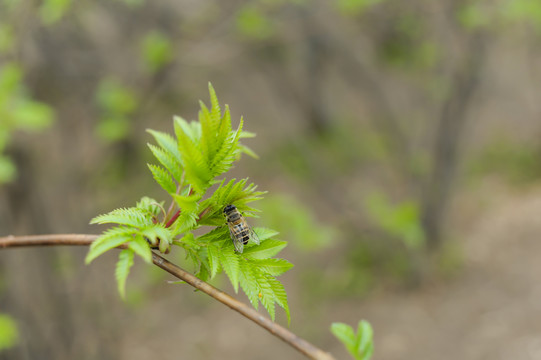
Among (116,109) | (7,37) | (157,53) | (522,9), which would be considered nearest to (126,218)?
(7,37)

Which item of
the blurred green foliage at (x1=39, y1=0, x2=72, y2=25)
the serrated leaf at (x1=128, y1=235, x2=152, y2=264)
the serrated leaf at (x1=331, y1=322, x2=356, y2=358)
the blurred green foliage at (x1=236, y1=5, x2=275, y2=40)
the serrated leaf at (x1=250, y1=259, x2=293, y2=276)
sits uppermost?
the blurred green foliage at (x1=236, y1=5, x2=275, y2=40)

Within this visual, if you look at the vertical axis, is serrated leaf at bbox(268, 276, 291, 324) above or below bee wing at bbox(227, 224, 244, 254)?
below

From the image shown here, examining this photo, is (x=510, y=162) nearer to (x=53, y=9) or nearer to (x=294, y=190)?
(x=294, y=190)

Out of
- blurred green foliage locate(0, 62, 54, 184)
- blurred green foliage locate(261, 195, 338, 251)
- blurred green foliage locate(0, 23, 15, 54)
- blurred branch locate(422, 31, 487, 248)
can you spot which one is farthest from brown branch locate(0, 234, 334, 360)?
blurred branch locate(422, 31, 487, 248)

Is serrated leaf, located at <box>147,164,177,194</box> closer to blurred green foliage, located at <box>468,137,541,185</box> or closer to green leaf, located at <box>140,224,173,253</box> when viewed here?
green leaf, located at <box>140,224,173,253</box>

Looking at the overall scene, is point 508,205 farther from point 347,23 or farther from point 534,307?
point 347,23

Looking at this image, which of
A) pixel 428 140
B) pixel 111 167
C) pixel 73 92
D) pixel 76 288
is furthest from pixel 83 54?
pixel 428 140

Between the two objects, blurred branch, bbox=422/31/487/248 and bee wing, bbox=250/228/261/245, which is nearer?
bee wing, bbox=250/228/261/245
